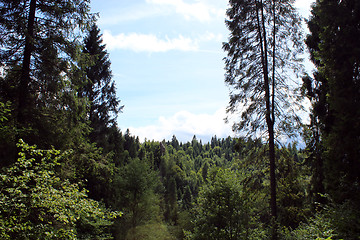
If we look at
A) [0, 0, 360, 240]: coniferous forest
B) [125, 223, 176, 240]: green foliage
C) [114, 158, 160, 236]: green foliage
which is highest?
[0, 0, 360, 240]: coniferous forest

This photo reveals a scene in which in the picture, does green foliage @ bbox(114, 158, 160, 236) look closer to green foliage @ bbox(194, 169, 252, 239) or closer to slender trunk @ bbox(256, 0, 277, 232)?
green foliage @ bbox(194, 169, 252, 239)

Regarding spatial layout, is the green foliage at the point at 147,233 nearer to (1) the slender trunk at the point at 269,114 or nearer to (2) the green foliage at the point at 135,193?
(2) the green foliage at the point at 135,193

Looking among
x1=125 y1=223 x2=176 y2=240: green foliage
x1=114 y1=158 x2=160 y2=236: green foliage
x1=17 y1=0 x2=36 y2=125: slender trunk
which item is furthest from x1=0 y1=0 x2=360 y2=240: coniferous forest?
x1=125 y1=223 x2=176 y2=240: green foliage

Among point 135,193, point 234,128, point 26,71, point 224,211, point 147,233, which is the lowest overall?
point 147,233

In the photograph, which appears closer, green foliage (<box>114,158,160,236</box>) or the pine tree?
the pine tree

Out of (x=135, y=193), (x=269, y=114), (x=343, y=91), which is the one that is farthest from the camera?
(x=135, y=193)

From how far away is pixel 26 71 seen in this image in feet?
22.5

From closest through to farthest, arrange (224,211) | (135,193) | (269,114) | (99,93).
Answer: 1. (269,114)
2. (224,211)
3. (99,93)
4. (135,193)

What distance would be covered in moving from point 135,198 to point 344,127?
17.0 m

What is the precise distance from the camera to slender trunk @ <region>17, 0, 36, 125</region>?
21.5 feet

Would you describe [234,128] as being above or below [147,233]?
above

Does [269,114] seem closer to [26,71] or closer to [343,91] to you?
[343,91]

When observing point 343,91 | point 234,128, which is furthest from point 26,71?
point 343,91

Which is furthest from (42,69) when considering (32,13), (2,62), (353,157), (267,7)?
(353,157)
